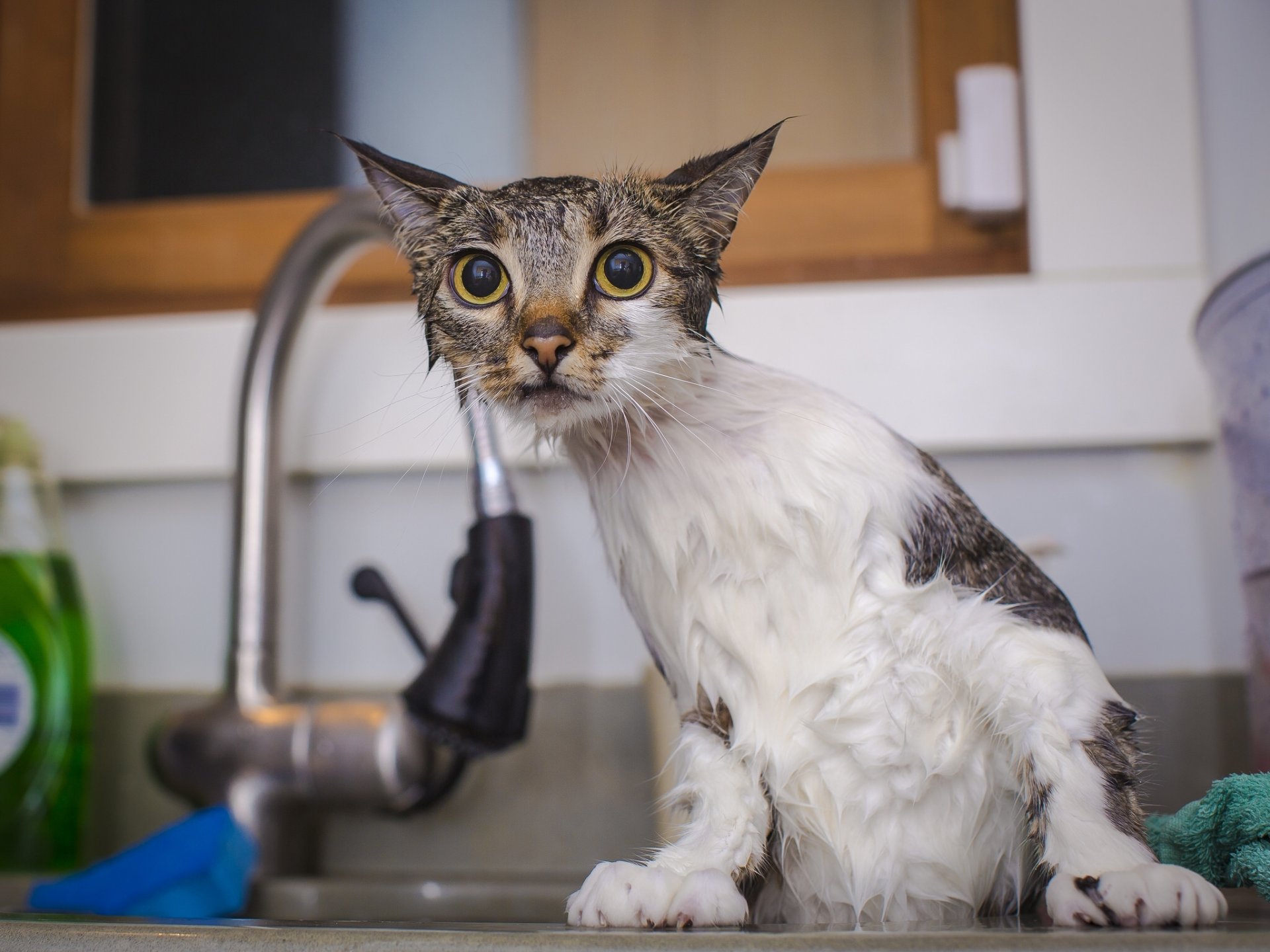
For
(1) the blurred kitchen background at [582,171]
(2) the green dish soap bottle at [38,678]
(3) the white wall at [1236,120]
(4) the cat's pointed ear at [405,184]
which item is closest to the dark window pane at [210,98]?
(1) the blurred kitchen background at [582,171]

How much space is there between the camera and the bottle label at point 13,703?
75 cm

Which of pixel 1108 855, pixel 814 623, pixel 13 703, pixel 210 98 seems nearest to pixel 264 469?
pixel 13 703

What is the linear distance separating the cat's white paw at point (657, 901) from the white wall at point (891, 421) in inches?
9.0

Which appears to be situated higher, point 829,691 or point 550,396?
point 550,396

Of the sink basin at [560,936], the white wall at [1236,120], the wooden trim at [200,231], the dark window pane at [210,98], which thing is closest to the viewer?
the sink basin at [560,936]

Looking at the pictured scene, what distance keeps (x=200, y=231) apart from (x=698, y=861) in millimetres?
797

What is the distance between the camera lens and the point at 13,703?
29.8 inches

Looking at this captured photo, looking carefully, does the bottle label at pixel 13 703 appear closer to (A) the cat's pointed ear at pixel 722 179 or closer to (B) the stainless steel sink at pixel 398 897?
(B) the stainless steel sink at pixel 398 897

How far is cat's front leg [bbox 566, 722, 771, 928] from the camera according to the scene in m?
0.35

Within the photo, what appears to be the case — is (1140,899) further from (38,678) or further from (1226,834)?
(38,678)

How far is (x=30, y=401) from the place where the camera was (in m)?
0.92

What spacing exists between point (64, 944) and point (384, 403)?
58cm

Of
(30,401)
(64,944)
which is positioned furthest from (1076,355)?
(30,401)

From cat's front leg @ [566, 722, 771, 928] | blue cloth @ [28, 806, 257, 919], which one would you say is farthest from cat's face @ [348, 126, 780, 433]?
blue cloth @ [28, 806, 257, 919]
